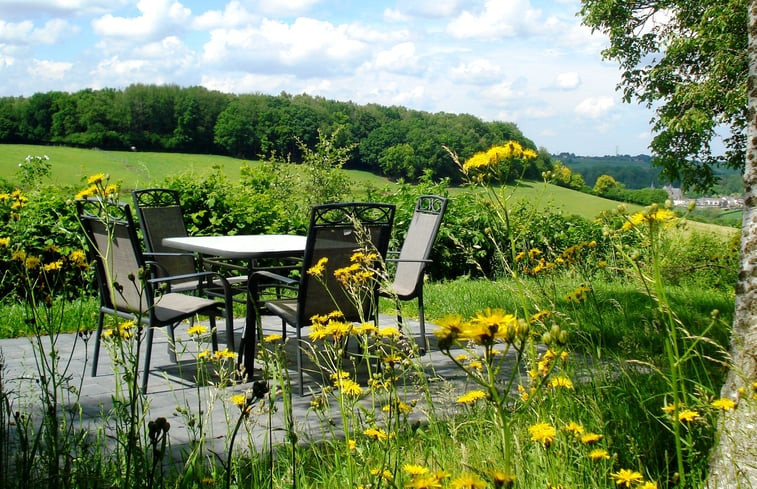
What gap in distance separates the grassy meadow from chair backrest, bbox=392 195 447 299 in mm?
733

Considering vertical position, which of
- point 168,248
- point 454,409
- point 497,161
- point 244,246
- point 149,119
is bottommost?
point 454,409

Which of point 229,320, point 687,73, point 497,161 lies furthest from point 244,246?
point 687,73

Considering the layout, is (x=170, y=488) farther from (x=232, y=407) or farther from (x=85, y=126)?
(x=85, y=126)

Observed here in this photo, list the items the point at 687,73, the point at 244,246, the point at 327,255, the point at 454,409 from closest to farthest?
the point at 454,409 → the point at 327,255 → the point at 244,246 → the point at 687,73

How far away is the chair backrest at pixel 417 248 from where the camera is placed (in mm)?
4830

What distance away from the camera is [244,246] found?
15.2 feet

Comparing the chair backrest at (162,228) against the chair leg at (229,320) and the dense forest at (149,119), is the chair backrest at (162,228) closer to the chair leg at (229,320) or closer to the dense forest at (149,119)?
→ the chair leg at (229,320)

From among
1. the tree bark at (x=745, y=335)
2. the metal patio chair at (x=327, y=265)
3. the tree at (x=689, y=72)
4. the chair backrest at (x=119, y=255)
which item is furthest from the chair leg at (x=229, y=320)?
the tree at (x=689, y=72)

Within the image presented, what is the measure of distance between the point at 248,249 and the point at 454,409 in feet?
6.78

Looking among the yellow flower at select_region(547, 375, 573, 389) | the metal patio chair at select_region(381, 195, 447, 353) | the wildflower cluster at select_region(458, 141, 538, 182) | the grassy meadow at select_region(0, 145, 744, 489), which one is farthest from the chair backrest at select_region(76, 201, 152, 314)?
the yellow flower at select_region(547, 375, 573, 389)

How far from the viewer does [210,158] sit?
37.1 m

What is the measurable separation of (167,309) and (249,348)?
505 millimetres

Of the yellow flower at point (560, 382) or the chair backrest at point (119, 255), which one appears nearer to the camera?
the yellow flower at point (560, 382)

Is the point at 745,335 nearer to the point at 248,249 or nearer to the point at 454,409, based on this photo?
the point at 454,409
